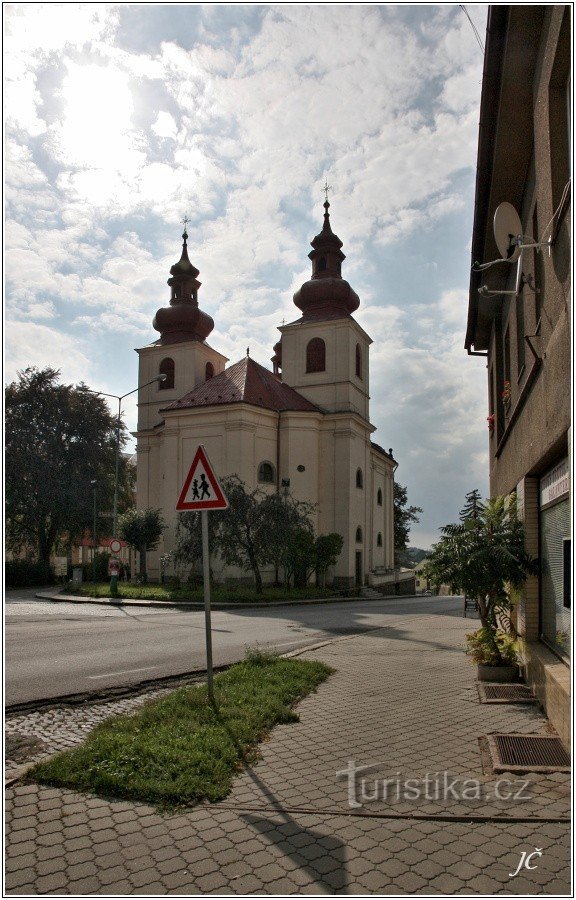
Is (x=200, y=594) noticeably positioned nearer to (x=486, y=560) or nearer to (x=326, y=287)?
(x=486, y=560)

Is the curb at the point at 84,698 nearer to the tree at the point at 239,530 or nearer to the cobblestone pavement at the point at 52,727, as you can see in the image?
the cobblestone pavement at the point at 52,727

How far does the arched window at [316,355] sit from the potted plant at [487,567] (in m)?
32.2

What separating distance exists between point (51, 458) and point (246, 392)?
14.8 metres

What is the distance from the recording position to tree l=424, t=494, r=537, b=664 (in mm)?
8445

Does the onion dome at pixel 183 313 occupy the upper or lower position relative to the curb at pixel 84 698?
upper

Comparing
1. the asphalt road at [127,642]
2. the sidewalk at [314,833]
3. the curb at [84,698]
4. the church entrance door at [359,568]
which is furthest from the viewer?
the church entrance door at [359,568]

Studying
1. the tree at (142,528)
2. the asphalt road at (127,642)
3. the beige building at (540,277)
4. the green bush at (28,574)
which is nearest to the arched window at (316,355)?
the tree at (142,528)

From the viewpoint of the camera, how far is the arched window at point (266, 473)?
3812 cm

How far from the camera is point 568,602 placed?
6160mm

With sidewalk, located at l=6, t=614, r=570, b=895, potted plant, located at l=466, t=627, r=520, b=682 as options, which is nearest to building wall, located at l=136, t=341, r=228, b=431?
potted plant, located at l=466, t=627, r=520, b=682

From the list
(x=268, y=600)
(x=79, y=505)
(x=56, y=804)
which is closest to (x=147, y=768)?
(x=56, y=804)

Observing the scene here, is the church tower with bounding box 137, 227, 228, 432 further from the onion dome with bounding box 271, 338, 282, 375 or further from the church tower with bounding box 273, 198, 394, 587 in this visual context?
the onion dome with bounding box 271, 338, 282, 375

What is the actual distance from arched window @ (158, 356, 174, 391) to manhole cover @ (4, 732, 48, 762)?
38806mm

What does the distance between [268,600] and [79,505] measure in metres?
19.6
